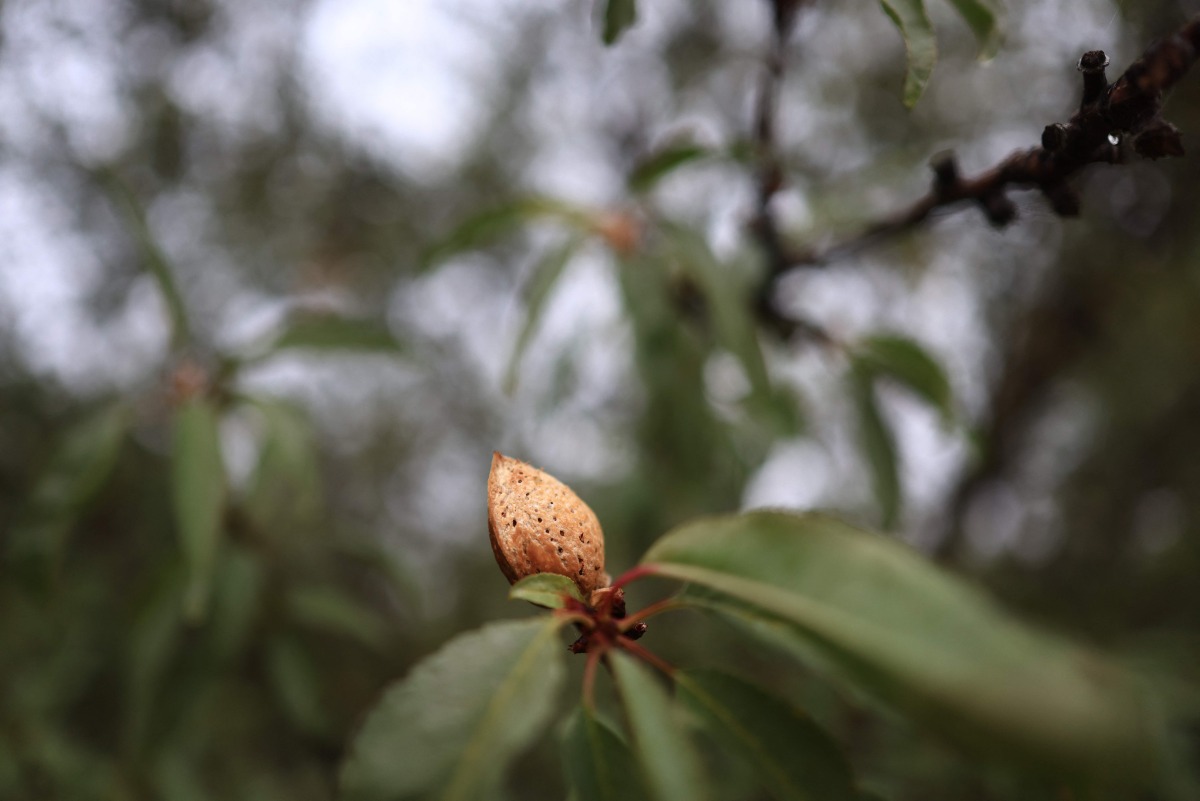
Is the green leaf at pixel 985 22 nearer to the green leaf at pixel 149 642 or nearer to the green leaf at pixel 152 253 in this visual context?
the green leaf at pixel 152 253

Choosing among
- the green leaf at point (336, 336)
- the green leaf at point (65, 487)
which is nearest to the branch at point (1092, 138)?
the green leaf at point (336, 336)

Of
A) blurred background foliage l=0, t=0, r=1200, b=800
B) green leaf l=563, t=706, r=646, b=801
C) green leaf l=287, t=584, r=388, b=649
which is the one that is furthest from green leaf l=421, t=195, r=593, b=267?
green leaf l=563, t=706, r=646, b=801

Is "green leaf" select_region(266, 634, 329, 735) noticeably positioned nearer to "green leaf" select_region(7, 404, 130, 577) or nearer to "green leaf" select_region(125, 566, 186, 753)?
"green leaf" select_region(125, 566, 186, 753)

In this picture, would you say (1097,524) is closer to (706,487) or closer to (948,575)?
(706,487)

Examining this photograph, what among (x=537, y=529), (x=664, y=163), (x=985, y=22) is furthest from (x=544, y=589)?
(x=664, y=163)

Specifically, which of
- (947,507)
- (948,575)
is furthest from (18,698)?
(947,507)

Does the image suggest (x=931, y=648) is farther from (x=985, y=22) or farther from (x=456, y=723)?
(x=985, y=22)
